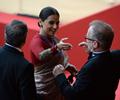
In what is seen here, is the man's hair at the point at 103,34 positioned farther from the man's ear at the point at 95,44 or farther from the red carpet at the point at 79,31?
the red carpet at the point at 79,31

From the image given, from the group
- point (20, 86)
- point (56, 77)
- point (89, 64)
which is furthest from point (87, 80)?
point (20, 86)

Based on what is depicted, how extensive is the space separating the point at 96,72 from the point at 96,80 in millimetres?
54

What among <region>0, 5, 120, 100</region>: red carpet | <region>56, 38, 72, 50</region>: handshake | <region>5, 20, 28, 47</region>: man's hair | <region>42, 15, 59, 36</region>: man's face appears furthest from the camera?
<region>0, 5, 120, 100</region>: red carpet

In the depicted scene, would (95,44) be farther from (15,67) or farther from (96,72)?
(15,67)

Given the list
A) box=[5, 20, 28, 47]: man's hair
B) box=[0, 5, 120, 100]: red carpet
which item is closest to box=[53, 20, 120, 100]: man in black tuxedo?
box=[5, 20, 28, 47]: man's hair

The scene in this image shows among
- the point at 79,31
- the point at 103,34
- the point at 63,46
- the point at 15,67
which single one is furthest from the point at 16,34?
the point at 79,31

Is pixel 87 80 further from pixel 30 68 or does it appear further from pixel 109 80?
pixel 30 68

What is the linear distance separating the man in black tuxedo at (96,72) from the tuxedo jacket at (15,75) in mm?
244

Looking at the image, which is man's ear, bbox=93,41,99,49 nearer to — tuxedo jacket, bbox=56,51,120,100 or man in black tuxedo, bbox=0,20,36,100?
tuxedo jacket, bbox=56,51,120,100

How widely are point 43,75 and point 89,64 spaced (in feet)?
1.65

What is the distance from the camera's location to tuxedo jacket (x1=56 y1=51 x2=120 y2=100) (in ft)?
7.56

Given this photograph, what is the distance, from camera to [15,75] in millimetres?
2311

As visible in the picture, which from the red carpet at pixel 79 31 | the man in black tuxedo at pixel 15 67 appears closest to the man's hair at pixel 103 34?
the man in black tuxedo at pixel 15 67

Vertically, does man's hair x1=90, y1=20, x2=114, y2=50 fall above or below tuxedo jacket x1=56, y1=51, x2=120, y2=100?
above
